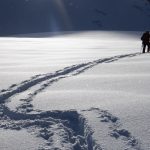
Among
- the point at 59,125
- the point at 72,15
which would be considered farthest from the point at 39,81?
the point at 72,15

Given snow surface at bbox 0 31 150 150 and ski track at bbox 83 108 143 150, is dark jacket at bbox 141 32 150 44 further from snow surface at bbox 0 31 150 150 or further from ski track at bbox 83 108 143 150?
ski track at bbox 83 108 143 150

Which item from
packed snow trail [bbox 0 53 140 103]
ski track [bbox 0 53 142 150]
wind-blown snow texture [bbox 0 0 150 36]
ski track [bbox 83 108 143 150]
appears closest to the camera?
ski track [bbox 83 108 143 150]

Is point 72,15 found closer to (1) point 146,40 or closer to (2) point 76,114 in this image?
(1) point 146,40

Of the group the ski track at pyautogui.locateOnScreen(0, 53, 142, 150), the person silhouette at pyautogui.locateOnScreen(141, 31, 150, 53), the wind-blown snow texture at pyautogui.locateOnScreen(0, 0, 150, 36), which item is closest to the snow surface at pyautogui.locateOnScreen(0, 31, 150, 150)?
the ski track at pyautogui.locateOnScreen(0, 53, 142, 150)

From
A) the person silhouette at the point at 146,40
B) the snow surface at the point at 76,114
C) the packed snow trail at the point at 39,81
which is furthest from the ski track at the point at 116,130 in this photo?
the person silhouette at the point at 146,40

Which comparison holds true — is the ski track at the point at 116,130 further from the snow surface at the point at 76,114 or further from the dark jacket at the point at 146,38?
the dark jacket at the point at 146,38

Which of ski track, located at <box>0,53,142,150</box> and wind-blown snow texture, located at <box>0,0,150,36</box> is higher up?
wind-blown snow texture, located at <box>0,0,150,36</box>

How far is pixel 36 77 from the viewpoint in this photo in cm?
877

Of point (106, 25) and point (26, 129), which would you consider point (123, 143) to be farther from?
point (106, 25)

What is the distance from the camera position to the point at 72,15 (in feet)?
301

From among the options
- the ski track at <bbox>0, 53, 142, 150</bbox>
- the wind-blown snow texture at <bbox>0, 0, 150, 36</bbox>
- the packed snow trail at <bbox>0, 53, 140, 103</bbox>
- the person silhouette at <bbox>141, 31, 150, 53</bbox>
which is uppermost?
the wind-blown snow texture at <bbox>0, 0, 150, 36</bbox>

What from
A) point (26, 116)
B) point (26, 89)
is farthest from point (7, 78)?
point (26, 116)

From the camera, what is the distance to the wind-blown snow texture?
3322 inches

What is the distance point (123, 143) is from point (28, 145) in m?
1.00
